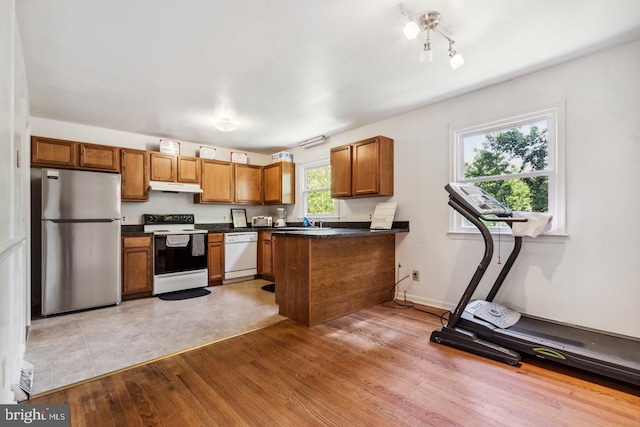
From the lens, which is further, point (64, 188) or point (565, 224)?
point (64, 188)

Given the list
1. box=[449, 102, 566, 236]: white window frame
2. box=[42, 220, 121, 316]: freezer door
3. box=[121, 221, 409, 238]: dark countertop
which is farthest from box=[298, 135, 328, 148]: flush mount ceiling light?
box=[42, 220, 121, 316]: freezer door

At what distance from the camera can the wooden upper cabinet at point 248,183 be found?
5.46 metres

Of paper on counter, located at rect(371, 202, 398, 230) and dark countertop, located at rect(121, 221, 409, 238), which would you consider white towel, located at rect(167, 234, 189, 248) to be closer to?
dark countertop, located at rect(121, 221, 409, 238)

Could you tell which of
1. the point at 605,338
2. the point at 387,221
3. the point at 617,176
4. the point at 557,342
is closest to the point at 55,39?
the point at 387,221

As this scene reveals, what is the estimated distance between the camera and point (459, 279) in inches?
131

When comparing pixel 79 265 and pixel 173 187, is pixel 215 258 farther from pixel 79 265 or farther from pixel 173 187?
pixel 79 265

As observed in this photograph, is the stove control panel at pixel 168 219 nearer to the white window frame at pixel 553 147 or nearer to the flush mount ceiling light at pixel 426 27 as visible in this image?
the flush mount ceiling light at pixel 426 27

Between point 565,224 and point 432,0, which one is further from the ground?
point 432,0

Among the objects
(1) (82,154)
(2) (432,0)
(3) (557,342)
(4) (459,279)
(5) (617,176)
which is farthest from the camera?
(1) (82,154)

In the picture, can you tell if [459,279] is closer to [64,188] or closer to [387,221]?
[387,221]

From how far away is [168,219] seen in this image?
4.77 m

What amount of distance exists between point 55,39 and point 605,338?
194 inches

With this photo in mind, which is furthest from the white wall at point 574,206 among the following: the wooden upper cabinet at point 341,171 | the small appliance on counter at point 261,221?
the small appliance on counter at point 261,221

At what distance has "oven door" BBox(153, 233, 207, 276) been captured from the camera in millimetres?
4211
